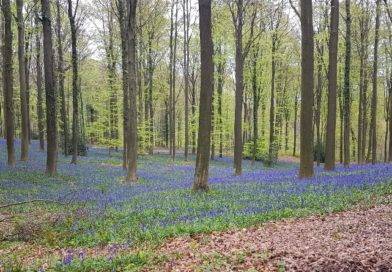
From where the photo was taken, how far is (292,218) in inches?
364

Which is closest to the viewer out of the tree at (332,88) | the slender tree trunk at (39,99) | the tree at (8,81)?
the tree at (8,81)

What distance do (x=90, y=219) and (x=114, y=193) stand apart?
16.4 ft

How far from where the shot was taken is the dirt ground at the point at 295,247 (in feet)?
20.2

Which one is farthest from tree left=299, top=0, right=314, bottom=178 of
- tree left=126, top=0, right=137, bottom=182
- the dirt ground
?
tree left=126, top=0, right=137, bottom=182

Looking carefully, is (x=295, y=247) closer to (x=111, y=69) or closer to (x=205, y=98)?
(x=205, y=98)

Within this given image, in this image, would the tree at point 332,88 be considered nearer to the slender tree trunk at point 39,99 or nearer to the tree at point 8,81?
the tree at point 8,81

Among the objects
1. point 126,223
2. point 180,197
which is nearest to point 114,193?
point 180,197

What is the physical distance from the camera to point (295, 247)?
22.8ft

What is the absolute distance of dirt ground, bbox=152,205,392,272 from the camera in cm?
615

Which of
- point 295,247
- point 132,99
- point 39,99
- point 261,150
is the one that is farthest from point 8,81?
point 261,150

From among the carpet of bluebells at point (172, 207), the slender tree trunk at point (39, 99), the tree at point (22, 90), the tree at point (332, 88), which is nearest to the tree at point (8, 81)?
the tree at point (22, 90)

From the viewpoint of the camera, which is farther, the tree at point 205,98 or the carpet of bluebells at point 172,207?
the tree at point 205,98

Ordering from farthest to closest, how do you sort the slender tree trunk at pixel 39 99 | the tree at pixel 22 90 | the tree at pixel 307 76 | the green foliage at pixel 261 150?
the green foliage at pixel 261 150, the slender tree trunk at pixel 39 99, the tree at pixel 22 90, the tree at pixel 307 76

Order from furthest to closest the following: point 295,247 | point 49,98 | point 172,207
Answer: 1. point 49,98
2. point 172,207
3. point 295,247
